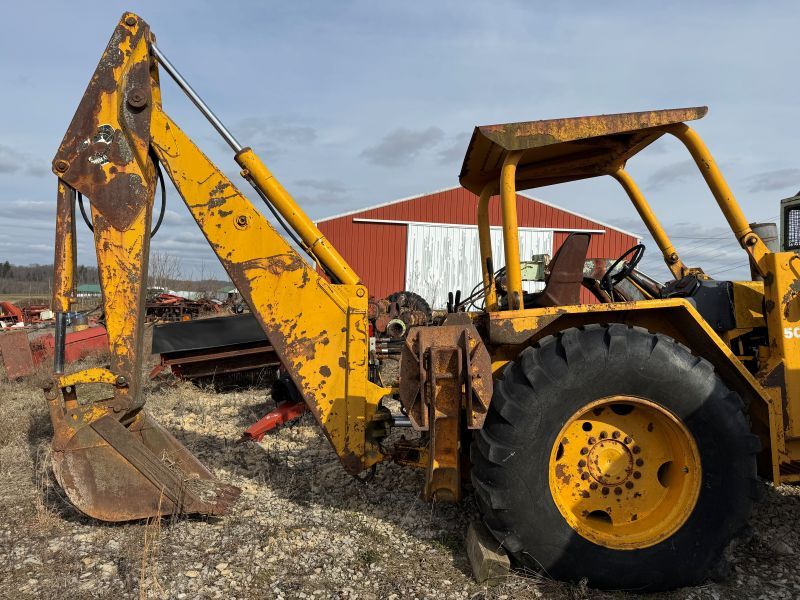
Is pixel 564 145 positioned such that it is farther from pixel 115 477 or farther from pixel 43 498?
pixel 43 498

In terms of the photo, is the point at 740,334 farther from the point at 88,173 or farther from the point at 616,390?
the point at 88,173

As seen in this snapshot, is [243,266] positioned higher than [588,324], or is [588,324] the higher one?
[243,266]

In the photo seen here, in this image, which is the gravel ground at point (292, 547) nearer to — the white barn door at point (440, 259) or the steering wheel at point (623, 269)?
the steering wheel at point (623, 269)

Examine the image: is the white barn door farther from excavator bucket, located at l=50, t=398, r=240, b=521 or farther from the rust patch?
the rust patch

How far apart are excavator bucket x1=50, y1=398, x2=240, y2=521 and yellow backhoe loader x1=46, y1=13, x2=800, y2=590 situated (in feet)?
0.04

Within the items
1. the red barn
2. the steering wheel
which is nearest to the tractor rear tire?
the steering wheel

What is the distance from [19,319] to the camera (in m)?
18.9

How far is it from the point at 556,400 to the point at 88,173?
2931 mm

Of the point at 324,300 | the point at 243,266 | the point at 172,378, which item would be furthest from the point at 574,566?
the point at 172,378

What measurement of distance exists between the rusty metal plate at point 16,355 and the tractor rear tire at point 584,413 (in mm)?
8063

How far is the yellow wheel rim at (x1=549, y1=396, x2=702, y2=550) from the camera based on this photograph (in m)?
2.87

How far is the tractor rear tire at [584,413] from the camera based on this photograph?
8.95ft

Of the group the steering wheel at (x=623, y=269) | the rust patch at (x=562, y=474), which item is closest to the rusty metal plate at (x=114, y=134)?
the rust patch at (x=562, y=474)

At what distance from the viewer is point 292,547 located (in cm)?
316
